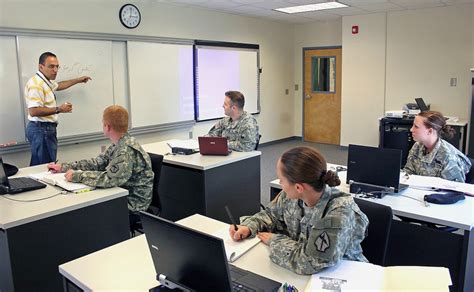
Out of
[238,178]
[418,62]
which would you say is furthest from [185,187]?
[418,62]

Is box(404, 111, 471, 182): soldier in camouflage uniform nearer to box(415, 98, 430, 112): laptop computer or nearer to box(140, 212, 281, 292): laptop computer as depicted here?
box(140, 212, 281, 292): laptop computer

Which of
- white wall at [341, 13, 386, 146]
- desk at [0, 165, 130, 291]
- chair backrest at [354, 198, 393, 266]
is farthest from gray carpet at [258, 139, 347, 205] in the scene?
chair backrest at [354, 198, 393, 266]

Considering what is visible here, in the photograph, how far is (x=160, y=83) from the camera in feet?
18.4

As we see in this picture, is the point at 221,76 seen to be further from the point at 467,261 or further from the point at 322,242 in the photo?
the point at 322,242

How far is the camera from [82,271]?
5.18 ft

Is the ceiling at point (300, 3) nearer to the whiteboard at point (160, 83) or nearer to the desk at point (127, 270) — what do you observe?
the whiteboard at point (160, 83)

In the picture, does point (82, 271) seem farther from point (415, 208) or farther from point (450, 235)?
point (450, 235)

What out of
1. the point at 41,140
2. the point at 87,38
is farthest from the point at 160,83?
the point at 41,140

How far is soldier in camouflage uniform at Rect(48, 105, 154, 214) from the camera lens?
8.63 feet

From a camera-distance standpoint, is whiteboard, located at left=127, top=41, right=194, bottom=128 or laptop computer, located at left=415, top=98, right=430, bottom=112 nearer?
whiteboard, located at left=127, top=41, right=194, bottom=128

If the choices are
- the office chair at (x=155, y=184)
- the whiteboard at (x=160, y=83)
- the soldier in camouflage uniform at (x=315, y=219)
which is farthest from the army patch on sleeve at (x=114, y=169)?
the whiteboard at (x=160, y=83)

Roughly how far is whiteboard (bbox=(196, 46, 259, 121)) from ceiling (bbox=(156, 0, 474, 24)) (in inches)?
25.2

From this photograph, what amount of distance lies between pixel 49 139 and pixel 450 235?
3.68m

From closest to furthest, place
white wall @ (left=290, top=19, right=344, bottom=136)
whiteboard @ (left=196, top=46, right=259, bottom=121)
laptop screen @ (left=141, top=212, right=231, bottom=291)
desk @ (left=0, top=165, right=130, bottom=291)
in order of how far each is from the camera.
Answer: laptop screen @ (left=141, top=212, right=231, bottom=291), desk @ (left=0, top=165, right=130, bottom=291), whiteboard @ (left=196, top=46, right=259, bottom=121), white wall @ (left=290, top=19, right=344, bottom=136)
